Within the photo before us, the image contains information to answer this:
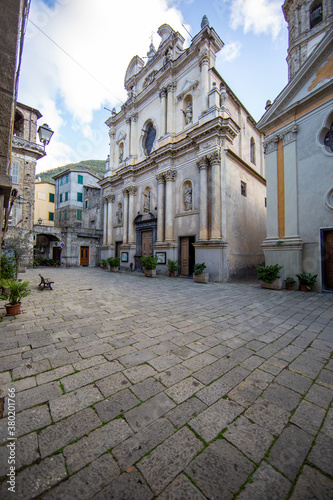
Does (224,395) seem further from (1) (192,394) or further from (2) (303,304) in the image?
(2) (303,304)

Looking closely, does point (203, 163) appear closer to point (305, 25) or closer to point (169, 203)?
point (169, 203)

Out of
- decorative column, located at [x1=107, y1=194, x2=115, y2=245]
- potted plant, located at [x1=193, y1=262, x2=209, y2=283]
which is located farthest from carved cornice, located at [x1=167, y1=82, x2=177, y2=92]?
potted plant, located at [x1=193, y1=262, x2=209, y2=283]

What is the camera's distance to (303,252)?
819cm

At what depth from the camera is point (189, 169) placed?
41.3 feet

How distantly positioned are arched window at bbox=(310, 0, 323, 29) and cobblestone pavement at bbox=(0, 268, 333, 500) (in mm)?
22193

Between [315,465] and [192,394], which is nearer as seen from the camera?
[315,465]

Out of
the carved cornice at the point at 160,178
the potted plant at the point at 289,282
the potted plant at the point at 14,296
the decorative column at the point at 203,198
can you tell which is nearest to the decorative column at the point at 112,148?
the carved cornice at the point at 160,178

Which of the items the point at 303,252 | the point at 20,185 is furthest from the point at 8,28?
the point at 20,185

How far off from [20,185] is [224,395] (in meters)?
21.6

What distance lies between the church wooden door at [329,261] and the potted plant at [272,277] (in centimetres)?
161

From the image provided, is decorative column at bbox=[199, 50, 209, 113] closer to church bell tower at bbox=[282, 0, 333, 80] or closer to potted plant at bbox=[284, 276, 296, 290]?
church bell tower at bbox=[282, 0, 333, 80]

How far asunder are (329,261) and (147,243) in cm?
1125

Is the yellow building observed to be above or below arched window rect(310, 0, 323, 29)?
below

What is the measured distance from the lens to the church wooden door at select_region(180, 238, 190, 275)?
12.3 m
